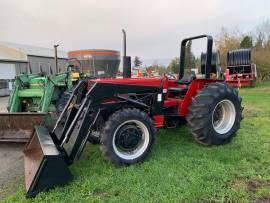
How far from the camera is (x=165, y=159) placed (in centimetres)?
419

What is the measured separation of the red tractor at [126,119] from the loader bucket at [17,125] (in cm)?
88

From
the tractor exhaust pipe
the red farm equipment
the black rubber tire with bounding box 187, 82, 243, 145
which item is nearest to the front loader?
the tractor exhaust pipe

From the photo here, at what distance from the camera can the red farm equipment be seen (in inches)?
689

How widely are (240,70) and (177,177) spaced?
16.3m

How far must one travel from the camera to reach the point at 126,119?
3.94 metres

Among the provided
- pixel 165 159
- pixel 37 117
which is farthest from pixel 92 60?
pixel 165 159

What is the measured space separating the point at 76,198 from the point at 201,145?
253 cm

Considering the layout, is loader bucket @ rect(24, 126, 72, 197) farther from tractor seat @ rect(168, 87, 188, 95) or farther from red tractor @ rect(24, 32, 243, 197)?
tractor seat @ rect(168, 87, 188, 95)

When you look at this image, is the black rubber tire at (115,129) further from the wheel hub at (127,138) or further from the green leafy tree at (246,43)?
the green leafy tree at (246,43)

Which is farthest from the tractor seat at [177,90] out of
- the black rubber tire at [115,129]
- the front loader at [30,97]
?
the front loader at [30,97]

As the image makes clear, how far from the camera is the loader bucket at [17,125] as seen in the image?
5.35 m

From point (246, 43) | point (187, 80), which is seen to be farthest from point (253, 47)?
point (187, 80)

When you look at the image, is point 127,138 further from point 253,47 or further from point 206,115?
point 253,47

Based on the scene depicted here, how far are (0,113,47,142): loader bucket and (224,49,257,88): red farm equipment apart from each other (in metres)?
14.1
